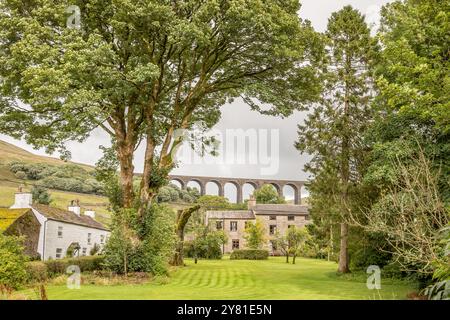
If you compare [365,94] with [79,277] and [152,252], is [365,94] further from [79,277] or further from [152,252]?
[79,277]

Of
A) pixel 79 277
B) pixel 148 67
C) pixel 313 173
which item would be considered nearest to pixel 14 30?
pixel 148 67

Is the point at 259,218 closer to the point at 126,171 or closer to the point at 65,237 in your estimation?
the point at 65,237

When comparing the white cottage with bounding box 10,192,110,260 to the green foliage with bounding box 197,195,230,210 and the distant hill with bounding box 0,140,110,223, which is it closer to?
the distant hill with bounding box 0,140,110,223

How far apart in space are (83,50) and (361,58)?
20.7 metres

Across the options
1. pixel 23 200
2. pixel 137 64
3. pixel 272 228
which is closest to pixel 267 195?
pixel 272 228

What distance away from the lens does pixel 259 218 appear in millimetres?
75000

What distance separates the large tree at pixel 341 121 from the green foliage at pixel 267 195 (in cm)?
8056

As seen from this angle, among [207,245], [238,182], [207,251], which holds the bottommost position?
[207,251]

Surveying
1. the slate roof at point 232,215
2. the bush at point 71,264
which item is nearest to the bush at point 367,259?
the bush at point 71,264

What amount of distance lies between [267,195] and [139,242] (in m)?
93.4

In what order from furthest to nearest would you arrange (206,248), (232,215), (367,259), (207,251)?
1. (232,215)
2. (207,251)
3. (206,248)
4. (367,259)

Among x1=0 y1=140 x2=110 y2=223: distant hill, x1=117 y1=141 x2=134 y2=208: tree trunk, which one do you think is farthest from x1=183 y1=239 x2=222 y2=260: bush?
x1=117 y1=141 x2=134 y2=208: tree trunk

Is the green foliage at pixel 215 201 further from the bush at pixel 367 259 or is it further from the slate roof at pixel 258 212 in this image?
the bush at pixel 367 259

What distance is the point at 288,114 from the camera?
85.1 ft
